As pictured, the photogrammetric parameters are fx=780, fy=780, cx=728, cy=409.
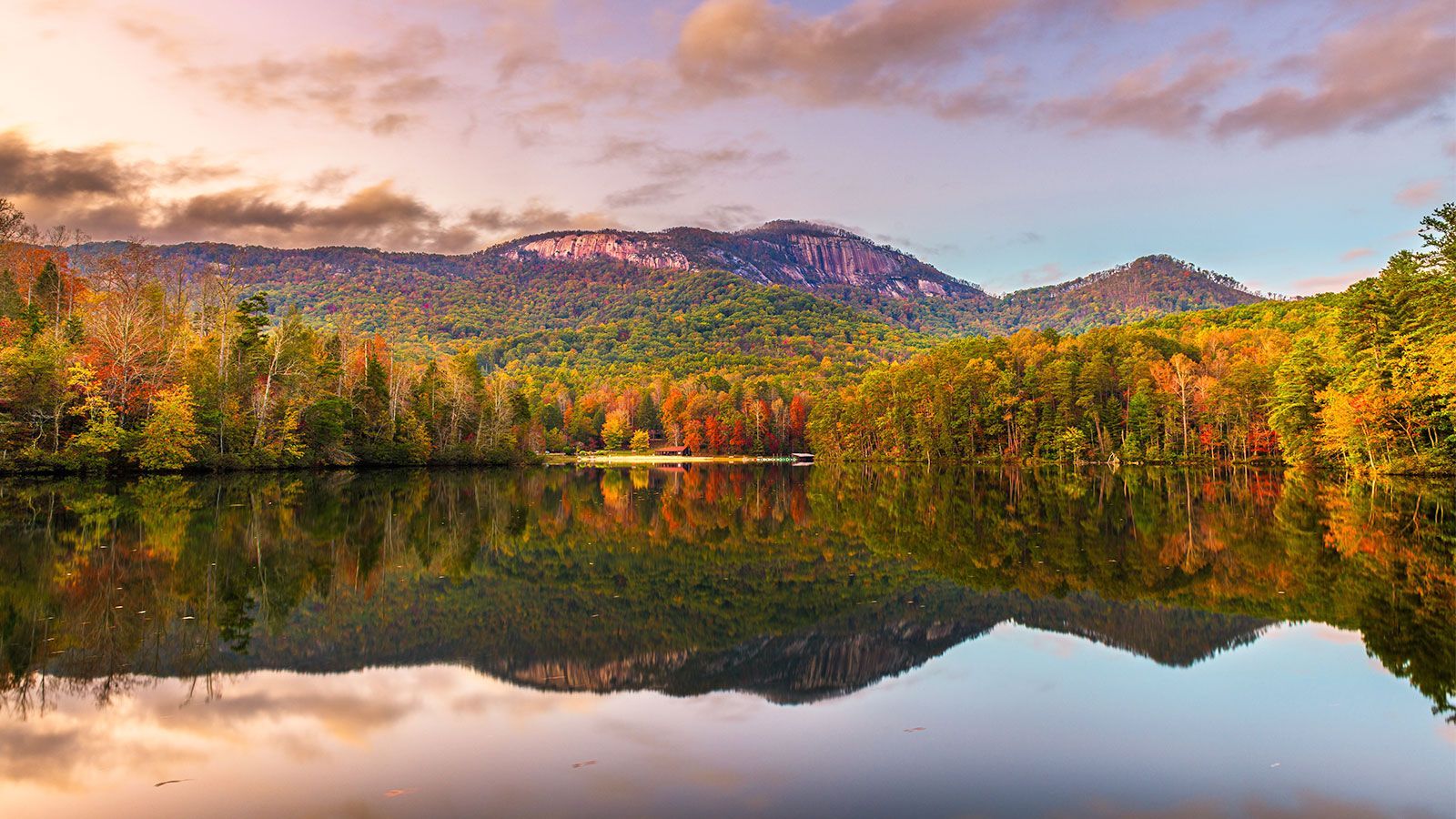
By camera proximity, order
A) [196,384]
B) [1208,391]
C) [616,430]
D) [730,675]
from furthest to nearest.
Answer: [616,430]
[1208,391]
[196,384]
[730,675]

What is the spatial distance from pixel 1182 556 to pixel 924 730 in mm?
11226

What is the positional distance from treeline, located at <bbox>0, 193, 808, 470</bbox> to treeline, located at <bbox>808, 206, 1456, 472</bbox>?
42.6m

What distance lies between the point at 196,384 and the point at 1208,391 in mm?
73672

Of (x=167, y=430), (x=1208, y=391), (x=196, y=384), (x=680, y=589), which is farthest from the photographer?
(x=1208, y=391)

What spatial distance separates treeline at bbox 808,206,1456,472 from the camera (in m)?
39.5

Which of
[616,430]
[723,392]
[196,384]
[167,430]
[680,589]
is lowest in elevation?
[680,589]

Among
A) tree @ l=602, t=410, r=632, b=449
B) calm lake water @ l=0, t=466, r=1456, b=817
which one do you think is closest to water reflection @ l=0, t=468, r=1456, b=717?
calm lake water @ l=0, t=466, r=1456, b=817

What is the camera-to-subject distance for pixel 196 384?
44.8 m

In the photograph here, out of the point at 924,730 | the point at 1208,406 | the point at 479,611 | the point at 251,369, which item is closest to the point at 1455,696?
the point at 924,730

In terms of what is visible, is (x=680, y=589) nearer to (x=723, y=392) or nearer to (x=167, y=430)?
(x=167, y=430)

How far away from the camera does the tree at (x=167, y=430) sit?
130ft

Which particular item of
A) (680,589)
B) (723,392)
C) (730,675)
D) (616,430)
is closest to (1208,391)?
(680,589)

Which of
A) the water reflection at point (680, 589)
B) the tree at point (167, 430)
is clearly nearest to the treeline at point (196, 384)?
the tree at point (167, 430)

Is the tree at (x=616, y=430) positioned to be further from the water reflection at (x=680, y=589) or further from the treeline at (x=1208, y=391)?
the water reflection at (x=680, y=589)
